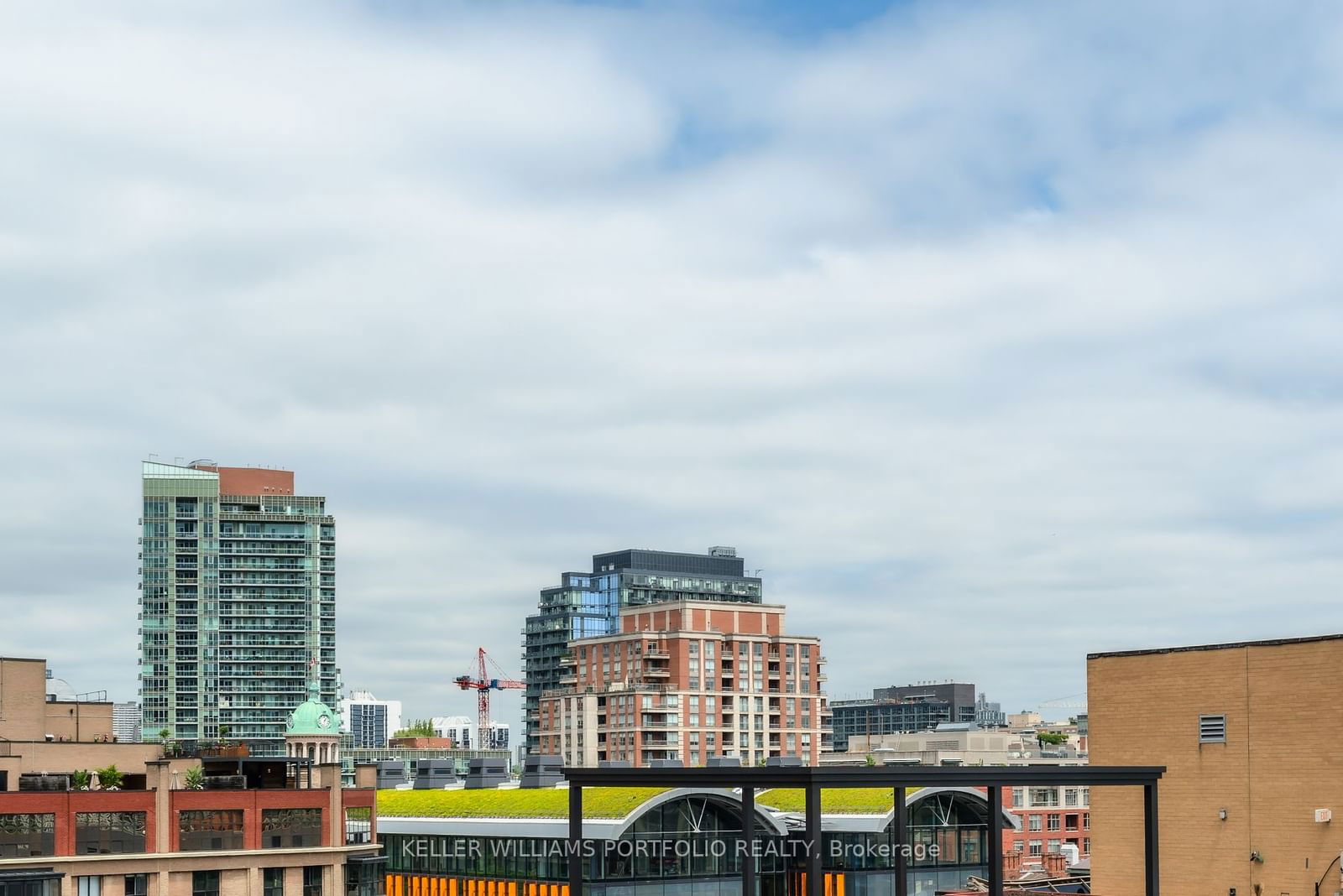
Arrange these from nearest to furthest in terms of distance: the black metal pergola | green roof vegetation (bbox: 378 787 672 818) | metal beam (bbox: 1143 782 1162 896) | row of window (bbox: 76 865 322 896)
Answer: the black metal pergola
metal beam (bbox: 1143 782 1162 896)
row of window (bbox: 76 865 322 896)
green roof vegetation (bbox: 378 787 672 818)

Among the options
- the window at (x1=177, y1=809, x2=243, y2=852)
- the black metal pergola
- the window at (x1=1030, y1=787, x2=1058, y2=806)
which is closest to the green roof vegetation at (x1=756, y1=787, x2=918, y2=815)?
the window at (x1=177, y1=809, x2=243, y2=852)

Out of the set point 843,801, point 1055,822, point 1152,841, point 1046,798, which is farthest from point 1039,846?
point 1152,841

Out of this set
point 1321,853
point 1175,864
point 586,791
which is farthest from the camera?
point 586,791

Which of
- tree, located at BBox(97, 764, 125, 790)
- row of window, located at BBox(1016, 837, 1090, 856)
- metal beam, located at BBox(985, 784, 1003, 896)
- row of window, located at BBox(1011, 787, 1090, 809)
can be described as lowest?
row of window, located at BBox(1016, 837, 1090, 856)

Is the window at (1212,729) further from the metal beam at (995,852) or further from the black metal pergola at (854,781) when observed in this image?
the metal beam at (995,852)

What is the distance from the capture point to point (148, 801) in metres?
89.2

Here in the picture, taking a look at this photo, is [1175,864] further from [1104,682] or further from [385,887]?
[385,887]

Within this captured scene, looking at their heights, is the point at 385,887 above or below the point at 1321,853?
below

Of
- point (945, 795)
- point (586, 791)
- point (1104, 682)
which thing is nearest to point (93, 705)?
point (586, 791)

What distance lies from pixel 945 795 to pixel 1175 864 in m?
29.9

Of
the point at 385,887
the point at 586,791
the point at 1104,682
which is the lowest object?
the point at 385,887

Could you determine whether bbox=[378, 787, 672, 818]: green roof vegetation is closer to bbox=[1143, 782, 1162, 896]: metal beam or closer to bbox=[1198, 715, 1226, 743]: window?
bbox=[1198, 715, 1226, 743]: window

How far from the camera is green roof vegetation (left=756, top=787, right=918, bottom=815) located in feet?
349

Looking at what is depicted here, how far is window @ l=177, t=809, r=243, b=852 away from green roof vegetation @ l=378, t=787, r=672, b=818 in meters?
21.8
